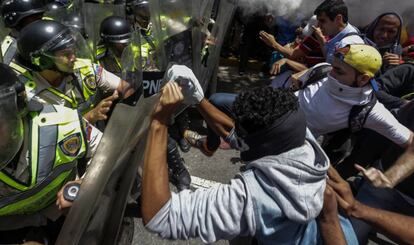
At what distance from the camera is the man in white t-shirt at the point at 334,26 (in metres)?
3.49

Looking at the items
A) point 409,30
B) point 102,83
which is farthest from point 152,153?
point 409,30

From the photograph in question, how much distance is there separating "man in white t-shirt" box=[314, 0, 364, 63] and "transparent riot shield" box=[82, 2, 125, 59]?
7.49 feet

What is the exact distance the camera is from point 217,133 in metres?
2.46

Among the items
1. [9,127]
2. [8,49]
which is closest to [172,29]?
[8,49]

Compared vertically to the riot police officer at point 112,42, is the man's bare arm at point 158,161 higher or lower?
higher

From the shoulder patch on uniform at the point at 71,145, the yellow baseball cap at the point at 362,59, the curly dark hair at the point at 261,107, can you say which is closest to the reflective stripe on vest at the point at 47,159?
the shoulder patch on uniform at the point at 71,145

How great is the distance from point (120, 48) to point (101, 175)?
2.59m

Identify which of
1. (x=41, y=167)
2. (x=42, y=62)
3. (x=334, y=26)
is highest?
(x=334, y=26)

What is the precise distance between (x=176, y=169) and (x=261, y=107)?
2.39 m

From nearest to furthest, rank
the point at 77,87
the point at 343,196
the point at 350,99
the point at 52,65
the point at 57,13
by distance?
the point at 343,196 < the point at 52,65 < the point at 350,99 < the point at 77,87 < the point at 57,13

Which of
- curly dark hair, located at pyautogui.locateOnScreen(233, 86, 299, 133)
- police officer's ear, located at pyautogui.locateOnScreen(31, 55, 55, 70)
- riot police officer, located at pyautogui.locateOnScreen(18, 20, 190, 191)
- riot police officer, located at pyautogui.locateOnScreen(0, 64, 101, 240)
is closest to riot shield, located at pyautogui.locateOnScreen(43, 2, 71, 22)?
riot police officer, located at pyautogui.locateOnScreen(18, 20, 190, 191)

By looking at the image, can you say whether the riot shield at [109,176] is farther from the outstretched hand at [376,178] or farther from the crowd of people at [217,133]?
the outstretched hand at [376,178]

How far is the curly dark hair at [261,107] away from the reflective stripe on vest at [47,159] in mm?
932

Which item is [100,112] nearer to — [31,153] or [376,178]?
[31,153]
